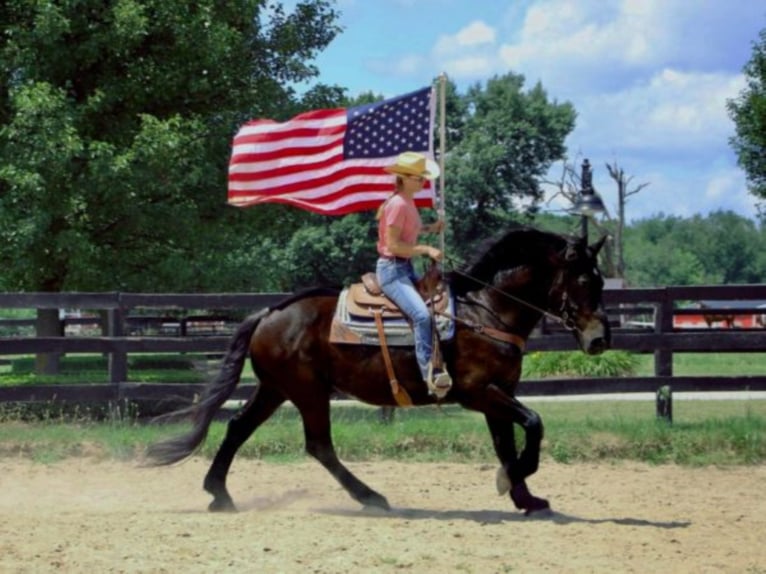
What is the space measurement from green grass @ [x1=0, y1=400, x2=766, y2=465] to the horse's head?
3176 millimetres

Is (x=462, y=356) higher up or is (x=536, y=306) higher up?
(x=536, y=306)

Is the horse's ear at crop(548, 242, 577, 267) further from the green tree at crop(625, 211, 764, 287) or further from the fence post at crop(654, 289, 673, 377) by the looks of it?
the green tree at crop(625, 211, 764, 287)

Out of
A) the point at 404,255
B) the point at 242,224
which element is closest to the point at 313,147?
the point at 404,255

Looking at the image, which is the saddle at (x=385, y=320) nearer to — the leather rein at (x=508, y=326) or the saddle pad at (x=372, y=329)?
the saddle pad at (x=372, y=329)

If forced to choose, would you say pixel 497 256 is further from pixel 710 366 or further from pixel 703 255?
pixel 703 255

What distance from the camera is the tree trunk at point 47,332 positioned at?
18.8 metres

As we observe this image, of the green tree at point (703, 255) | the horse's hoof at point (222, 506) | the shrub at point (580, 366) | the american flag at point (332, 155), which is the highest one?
the green tree at point (703, 255)

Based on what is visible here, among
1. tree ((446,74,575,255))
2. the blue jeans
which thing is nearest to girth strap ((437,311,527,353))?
the blue jeans

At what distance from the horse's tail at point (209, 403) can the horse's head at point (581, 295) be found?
2.30 metres

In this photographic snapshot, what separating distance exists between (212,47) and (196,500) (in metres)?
9.26

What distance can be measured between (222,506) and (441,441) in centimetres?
345

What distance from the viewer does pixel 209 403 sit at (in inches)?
336

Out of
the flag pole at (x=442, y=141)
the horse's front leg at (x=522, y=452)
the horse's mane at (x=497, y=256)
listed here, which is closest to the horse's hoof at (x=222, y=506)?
the horse's front leg at (x=522, y=452)

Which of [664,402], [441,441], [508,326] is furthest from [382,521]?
[664,402]
